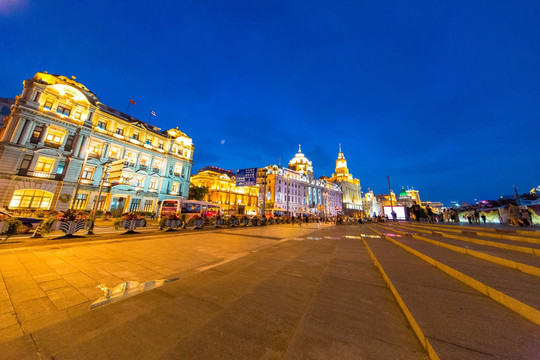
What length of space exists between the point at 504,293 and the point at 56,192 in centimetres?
3694

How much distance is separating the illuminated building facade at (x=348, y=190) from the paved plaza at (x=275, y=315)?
11323 centimetres

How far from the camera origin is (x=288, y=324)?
8.12ft

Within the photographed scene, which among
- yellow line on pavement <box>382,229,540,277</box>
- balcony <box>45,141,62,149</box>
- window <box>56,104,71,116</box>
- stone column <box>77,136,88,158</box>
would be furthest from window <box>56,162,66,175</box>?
yellow line on pavement <box>382,229,540,277</box>

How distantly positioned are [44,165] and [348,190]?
389ft

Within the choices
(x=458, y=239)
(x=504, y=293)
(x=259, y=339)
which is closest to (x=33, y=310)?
(x=259, y=339)

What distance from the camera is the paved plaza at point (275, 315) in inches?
74.4

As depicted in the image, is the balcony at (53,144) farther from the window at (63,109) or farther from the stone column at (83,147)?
the window at (63,109)

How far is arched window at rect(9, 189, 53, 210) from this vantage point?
2130 centimetres

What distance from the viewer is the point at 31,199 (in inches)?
875

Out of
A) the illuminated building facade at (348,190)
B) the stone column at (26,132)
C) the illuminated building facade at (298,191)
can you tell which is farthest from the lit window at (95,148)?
the illuminated building facade at (348,190)

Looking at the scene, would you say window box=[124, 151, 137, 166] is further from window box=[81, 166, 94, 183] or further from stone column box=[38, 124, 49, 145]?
stone column box=[38, 124, 49, 145]

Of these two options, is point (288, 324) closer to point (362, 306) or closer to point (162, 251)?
point (362, 306)

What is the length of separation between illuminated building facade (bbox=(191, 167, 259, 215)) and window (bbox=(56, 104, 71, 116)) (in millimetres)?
33688

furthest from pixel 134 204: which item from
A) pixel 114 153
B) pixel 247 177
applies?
pixel 247 177
